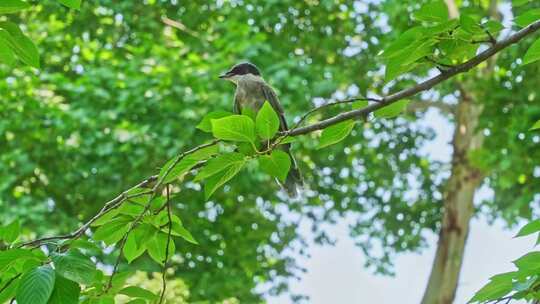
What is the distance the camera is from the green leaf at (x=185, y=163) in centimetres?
179

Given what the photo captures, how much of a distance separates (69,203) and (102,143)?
1.16 meters

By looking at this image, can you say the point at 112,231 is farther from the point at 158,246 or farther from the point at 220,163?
the point at 220,163

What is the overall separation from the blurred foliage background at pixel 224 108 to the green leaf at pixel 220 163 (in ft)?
19.8

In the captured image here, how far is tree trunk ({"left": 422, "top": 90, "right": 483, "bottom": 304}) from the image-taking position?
9.89 metres

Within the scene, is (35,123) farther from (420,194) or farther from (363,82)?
(420,194)

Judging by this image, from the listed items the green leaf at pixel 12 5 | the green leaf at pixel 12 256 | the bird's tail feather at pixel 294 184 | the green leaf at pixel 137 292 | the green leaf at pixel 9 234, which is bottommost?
the green leaf at pixel 12 256

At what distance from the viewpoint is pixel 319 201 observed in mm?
10438

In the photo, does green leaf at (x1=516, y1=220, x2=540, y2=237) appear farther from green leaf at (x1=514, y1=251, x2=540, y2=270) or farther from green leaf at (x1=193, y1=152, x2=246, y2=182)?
green leaf at (x1=193, y1=152, x2=246, y2=182)

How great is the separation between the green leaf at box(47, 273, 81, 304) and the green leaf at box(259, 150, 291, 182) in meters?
0.44

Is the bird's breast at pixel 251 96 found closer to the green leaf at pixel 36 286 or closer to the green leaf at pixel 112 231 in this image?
the green leaf at pixel 112 231

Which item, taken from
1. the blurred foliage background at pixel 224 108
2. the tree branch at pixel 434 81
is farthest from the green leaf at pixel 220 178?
the blurred foliage background at pixel 224 108

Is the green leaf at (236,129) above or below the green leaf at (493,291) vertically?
above

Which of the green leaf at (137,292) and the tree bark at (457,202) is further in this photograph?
the tree bark at (457,202)

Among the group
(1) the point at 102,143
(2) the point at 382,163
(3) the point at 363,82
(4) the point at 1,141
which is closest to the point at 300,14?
(3) the point at 363,82
